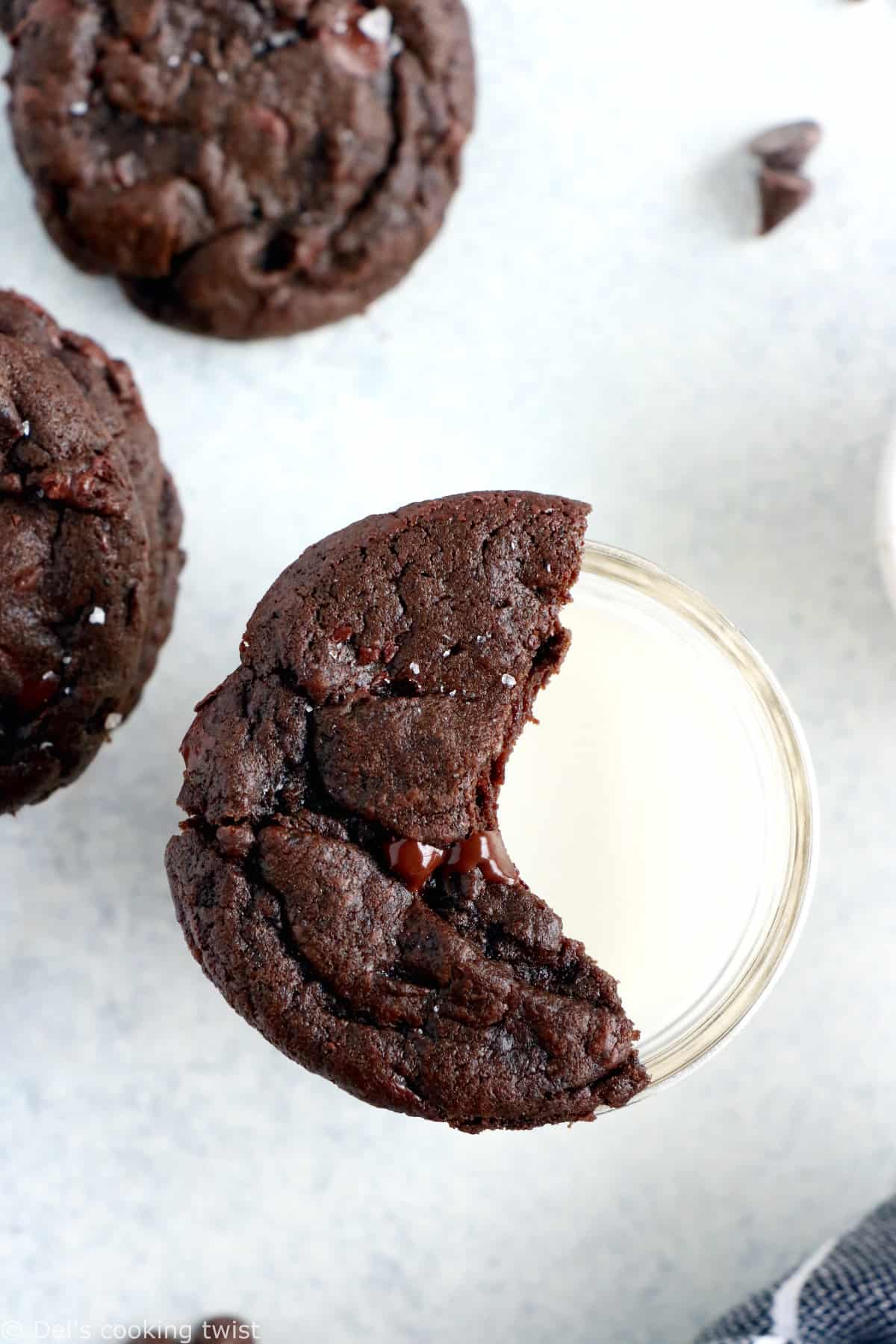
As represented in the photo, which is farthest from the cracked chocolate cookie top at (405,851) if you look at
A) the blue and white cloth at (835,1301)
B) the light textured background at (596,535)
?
the blue and white cloth at (835,1301)

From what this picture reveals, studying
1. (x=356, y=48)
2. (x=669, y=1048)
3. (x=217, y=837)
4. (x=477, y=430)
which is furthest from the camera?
(x=477, y=430)

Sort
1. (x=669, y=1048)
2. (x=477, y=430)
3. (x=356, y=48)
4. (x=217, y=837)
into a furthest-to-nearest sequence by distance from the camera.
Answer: (x=477, y=430)
(x=356, y=48)
(x=669, y=1048)
(x=217, y=837)

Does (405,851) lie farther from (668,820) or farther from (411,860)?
(668,820)

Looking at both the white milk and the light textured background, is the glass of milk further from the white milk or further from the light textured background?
the light textured background

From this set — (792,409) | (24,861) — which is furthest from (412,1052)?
(792,409)

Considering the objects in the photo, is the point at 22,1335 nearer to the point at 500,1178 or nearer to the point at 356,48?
the point at 500,1178

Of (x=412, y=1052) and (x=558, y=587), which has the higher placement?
(x=558, y=587)

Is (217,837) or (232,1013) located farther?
(232,1013)
